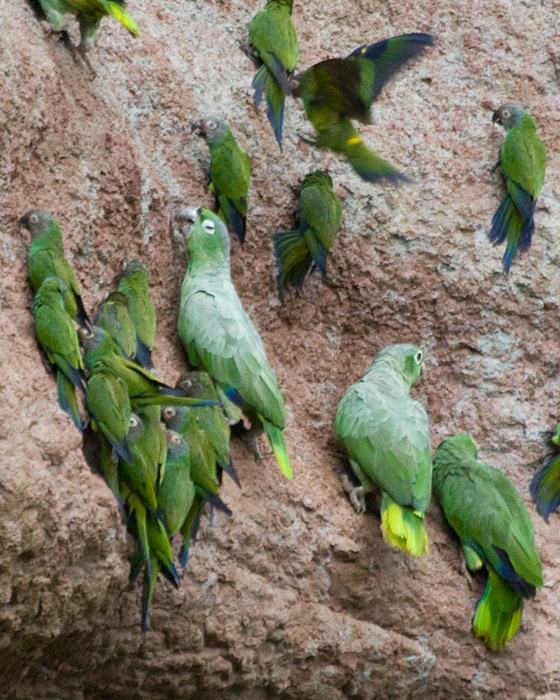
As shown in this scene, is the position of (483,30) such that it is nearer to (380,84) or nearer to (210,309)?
(380,84)

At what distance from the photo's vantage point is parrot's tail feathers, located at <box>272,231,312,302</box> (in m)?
5.11

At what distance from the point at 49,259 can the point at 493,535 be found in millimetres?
2245

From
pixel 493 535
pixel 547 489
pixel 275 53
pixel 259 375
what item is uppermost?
pixel 275 53

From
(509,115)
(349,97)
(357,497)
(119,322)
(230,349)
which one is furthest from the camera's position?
(509,115)

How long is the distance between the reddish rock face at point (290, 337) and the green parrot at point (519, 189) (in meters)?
0.09

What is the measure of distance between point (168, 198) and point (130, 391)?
1.45 m

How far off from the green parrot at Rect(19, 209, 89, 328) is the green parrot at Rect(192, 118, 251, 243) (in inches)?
44.0

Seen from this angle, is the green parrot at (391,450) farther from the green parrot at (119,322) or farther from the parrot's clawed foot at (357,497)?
the green parrot at (119,322)

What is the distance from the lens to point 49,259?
12.8 feet

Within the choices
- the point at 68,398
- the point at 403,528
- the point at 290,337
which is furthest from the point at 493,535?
the point at 68,398

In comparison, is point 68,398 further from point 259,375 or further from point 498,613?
point 498,613

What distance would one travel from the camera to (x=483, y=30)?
6098mm

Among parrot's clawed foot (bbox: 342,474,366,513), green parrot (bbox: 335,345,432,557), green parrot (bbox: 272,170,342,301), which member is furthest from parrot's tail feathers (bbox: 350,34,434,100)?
parrot's clawed foot (bbox: 342,474,366,513)

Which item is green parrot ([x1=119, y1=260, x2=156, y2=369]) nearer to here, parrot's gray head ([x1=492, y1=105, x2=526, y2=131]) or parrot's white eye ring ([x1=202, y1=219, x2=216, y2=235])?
parrot's white eye ring ([x1=202, y1=219, x2=216, y2=235])
